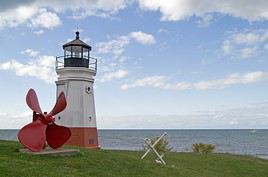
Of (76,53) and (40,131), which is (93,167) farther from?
(76,53)

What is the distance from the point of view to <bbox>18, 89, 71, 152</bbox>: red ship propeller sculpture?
1656 cm

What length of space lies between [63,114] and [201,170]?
9.41m

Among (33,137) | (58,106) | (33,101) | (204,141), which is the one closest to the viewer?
(33,137)

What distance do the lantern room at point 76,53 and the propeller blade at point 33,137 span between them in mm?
9848

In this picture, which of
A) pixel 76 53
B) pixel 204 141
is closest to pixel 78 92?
pixel 76 53

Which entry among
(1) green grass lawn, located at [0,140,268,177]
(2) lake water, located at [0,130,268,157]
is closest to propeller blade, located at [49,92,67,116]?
(1) green grass lawn, located at [0,140,268,177]

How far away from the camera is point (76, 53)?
2681cm

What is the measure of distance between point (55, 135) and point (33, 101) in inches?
65.2

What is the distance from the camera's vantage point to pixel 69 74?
A: 86.0ft

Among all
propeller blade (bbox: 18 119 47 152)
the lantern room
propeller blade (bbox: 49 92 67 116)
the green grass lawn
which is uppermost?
the lantern room

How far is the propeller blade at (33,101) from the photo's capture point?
17.7m

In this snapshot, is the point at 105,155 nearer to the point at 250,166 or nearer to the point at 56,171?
the point at 56,171

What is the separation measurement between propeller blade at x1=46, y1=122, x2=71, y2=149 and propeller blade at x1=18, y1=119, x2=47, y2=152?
1.00 metres

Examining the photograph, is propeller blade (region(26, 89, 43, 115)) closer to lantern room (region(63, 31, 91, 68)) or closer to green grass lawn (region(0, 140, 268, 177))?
green grass lawn (region(0, 140, 268, 177))
